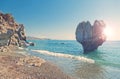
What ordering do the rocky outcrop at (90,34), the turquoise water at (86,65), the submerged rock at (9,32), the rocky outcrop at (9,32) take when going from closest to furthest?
the turquoise water at (86,65) < the submerged rock at (9,32) < the rocky outcrop at (9,32) < the rocky outcrop at (90,34)

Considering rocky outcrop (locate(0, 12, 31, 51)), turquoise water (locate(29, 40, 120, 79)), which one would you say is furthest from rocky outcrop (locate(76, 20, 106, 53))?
rocky outcrop (locate(0, 12, 31, 51))

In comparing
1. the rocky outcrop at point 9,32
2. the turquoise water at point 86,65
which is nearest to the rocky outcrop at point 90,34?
the turquoise water at point 86,65

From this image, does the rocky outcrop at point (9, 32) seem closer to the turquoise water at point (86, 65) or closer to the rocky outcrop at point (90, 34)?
the turquoise water at point (86, 65)

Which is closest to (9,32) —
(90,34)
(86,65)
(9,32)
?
(9,32)

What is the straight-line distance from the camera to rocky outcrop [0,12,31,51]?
68150 millimetres

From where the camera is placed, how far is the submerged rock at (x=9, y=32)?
223ft

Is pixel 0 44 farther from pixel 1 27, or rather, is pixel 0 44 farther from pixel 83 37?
pixel 83 37

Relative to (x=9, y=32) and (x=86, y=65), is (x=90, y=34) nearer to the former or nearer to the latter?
(x=9, y=32)

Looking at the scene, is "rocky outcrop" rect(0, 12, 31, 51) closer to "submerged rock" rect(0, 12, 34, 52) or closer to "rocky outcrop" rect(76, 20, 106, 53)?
"submerged rock" rect(0, 12, 34, 52)

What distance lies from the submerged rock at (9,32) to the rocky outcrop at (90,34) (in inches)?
1158

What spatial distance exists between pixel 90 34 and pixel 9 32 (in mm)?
33643

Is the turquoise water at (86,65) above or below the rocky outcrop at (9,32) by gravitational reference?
below

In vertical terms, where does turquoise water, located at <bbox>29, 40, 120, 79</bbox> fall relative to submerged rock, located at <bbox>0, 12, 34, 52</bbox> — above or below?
below

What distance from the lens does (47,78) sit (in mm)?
24328
